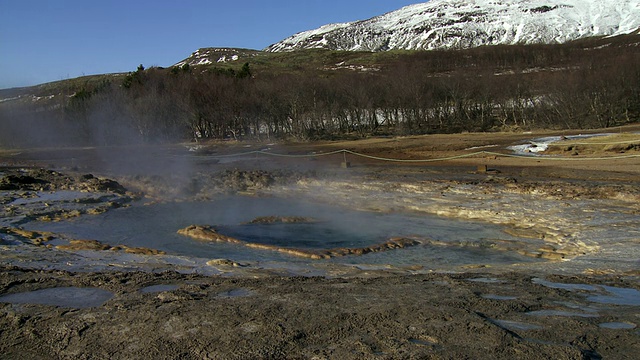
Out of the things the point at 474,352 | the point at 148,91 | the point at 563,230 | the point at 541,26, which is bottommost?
the point at 563,230

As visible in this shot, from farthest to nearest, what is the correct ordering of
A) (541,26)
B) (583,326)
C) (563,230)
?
(541,26)
(563,230)
(583,326)

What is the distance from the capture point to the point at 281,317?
528cm

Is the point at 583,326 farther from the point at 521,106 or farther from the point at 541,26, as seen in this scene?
the point at 541,26

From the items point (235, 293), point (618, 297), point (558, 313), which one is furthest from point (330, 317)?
point (618, 297)

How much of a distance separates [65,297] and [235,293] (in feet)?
5.91

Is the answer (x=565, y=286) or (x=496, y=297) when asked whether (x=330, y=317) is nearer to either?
(x=496, y=297)

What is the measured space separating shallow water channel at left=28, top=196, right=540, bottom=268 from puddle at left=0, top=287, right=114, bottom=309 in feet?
8.86

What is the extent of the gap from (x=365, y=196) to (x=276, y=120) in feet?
100

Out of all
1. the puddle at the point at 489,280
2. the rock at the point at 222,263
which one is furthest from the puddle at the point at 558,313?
the rock at the point at 222,263

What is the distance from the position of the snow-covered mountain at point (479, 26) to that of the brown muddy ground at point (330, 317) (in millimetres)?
133873

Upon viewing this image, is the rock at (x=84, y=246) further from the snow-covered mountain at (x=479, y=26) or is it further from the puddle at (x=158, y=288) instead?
the snow-covered mountain at (x=479, y=26)

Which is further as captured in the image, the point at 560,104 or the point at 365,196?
the point at 560,104

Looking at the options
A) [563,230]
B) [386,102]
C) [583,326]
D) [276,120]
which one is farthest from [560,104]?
[583,326]

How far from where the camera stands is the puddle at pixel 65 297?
5.91 m
